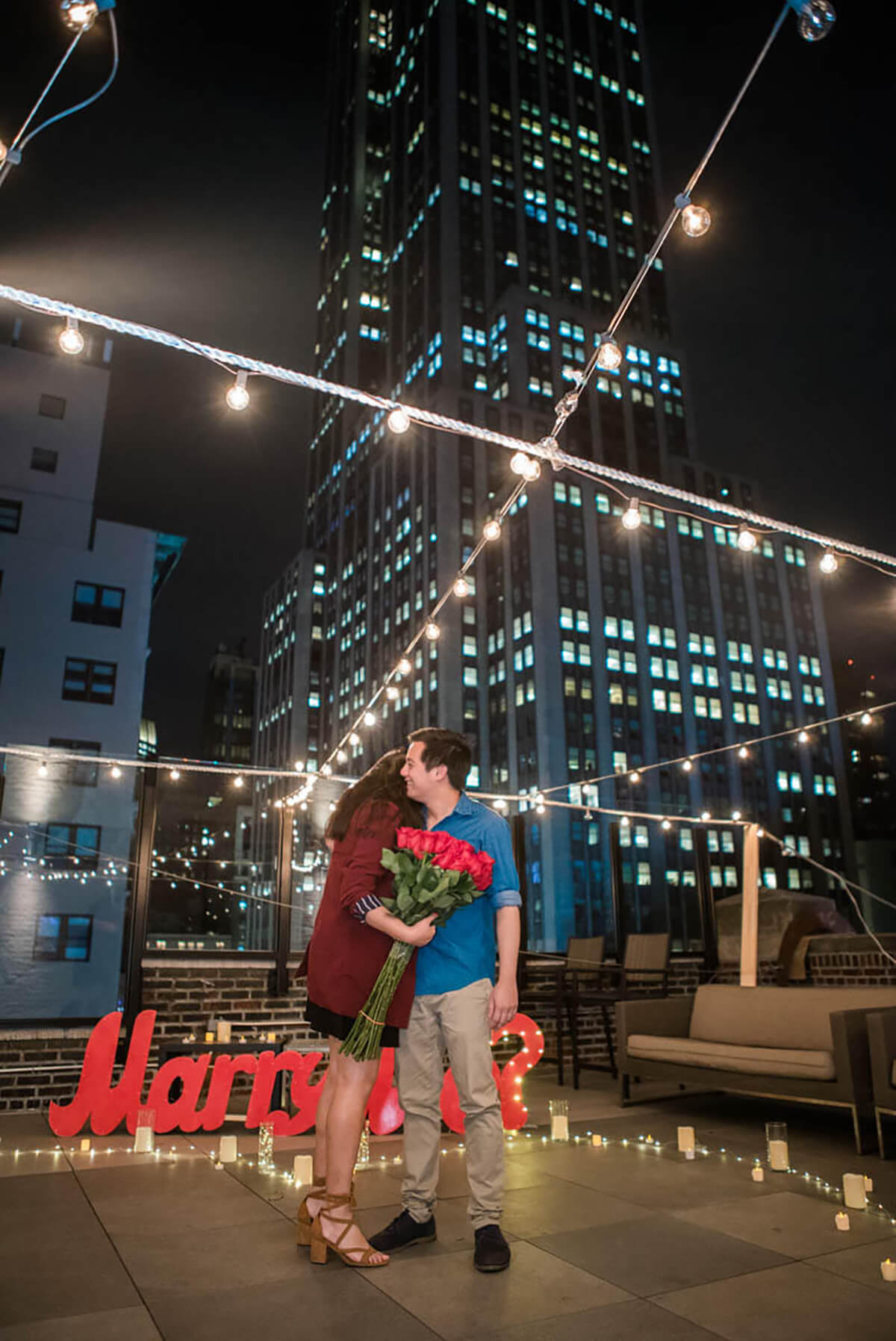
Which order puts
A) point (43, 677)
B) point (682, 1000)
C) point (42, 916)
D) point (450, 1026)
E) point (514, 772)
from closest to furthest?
point (450, 1026), point (682, 1000), point (42, 916), point (43, 677), point (514, 772)

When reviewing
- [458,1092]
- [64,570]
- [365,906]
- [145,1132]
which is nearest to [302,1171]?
[145,1132]

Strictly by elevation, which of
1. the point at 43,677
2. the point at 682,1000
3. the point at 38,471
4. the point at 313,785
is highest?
the point at 38,471

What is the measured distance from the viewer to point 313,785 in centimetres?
793

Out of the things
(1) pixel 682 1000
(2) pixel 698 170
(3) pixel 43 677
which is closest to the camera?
(2) pixel 698 170

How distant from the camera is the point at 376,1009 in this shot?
2535 mm

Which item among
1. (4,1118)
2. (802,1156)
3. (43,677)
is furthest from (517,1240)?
(43,677)

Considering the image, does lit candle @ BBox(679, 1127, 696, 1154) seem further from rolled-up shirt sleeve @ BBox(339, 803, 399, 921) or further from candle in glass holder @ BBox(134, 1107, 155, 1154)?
candle in glass holder @ BBox(134, 1107, 155, 1154)

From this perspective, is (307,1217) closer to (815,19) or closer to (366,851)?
(366,851)

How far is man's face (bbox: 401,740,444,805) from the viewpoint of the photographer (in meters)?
2.82

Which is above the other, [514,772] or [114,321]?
[514,772]

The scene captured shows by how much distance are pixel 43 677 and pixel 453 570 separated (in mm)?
34003

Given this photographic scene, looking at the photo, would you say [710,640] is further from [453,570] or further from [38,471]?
[38,471]

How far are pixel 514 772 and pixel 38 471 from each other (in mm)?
33009

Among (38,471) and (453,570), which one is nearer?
(38,471)
